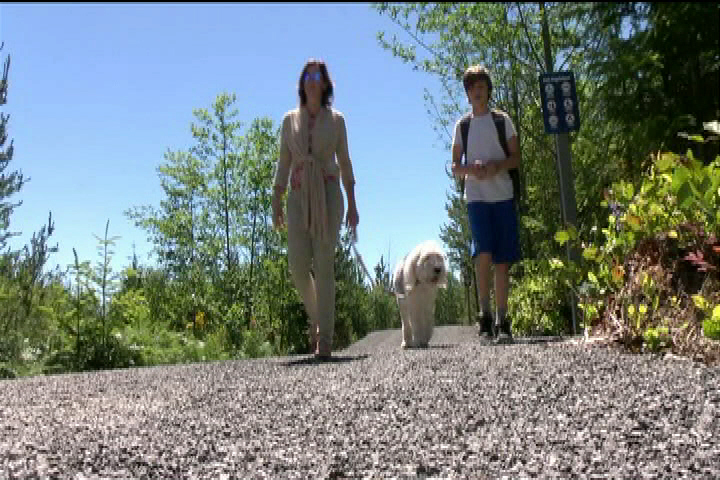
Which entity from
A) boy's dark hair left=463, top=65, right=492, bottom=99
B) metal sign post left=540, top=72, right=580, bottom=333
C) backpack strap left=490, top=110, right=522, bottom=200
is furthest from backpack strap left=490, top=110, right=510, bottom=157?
metal sign post left=540, top=72, right=580, bottom=333

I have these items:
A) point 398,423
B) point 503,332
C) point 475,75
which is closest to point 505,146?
point 475,75

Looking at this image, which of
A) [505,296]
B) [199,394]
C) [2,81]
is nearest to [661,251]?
[505,296]

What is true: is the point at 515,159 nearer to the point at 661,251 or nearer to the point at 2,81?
the point at 661,251

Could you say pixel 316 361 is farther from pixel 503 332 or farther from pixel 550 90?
pixel 550 90

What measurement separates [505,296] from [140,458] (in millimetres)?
3483

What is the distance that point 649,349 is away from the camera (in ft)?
14.6

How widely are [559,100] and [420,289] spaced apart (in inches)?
78.8

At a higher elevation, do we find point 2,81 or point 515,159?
point 2,81

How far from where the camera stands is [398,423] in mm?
3088

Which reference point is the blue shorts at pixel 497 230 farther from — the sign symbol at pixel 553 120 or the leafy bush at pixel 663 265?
the sign symbol at pixel 553 120

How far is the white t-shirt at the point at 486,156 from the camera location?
5875 millimetres

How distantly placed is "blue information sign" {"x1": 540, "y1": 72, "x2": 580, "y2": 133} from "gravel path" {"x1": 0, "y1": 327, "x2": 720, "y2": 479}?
3070 mm

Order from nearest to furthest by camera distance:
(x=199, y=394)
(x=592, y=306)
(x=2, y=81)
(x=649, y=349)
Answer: (x=199, y=394)
(x=649, y=349)
(x=592, y=306)
(x=2, y=81)

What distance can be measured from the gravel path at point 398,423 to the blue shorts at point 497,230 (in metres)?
1.31
